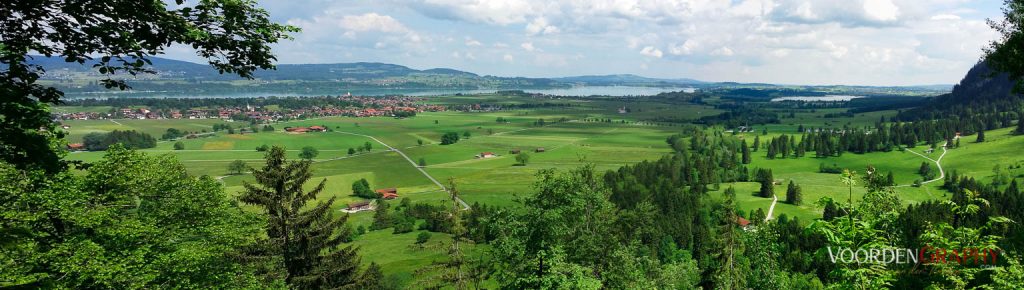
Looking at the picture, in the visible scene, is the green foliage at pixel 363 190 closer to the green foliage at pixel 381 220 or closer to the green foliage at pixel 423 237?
the green foliage at pixel 381 220

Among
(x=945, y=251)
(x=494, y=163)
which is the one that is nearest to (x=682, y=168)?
(x=494, y=163)

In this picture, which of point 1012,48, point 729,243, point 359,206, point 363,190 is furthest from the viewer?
point 363,190

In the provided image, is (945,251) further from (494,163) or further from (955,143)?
(955,143)

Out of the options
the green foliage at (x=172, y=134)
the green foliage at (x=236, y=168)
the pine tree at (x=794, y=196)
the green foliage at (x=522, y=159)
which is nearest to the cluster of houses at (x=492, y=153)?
the green foliage at (x=522, y=159)

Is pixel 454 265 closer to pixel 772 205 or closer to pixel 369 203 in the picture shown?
pixel 369 203

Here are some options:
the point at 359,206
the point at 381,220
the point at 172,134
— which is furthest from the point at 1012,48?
the point at 172,134

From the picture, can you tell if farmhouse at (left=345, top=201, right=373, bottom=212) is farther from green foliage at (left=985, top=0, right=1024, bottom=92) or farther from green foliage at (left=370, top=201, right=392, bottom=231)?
green foliage at (left=985, top=0, right=1024, bottom=92)
